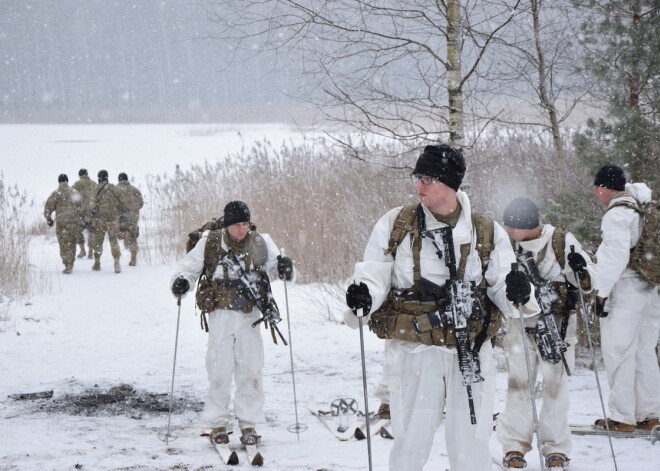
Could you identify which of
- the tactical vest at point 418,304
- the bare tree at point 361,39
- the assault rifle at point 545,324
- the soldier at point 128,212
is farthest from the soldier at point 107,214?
the tactical vest at point 418,304

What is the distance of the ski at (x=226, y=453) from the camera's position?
16.5 ft

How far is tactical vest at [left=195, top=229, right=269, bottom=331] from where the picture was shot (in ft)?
17.9

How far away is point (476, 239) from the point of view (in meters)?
3.70

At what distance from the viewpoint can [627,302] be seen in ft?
17.2

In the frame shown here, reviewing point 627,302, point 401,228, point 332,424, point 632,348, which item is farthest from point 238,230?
point 632,348

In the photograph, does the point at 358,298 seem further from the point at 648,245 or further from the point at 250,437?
the point at 648,245

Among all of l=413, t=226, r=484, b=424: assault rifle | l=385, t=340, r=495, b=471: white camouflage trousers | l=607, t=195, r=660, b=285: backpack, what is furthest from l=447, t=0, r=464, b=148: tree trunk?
l=385, t=340, r=495, b=471: white camouflage trousers

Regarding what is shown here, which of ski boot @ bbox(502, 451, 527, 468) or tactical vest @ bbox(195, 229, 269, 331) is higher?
tactical vest @ bbox(195, 229, 269, 331)

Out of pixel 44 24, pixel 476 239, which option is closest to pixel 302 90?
pixel 476 239

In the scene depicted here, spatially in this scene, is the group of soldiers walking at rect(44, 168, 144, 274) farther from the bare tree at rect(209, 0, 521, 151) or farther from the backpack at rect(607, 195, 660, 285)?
the backpack at rect(607, 195, 660, 285)

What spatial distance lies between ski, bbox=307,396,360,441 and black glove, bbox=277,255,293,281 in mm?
1295

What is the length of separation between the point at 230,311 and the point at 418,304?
2286 mm

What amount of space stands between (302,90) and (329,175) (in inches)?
229

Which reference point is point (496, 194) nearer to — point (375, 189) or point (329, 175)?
point (375, 189)
